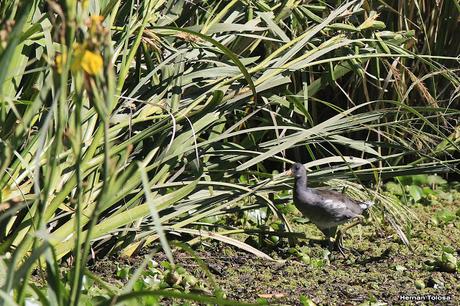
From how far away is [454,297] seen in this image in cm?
373

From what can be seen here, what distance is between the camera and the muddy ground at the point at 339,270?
3.70m

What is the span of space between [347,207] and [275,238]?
0.42 m

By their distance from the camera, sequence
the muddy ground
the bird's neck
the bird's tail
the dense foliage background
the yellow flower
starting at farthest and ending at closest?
the bird's neck, the bird's tail, the muddy ground, the dense foliage background, the yellow flower

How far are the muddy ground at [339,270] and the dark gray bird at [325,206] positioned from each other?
0.40 feet

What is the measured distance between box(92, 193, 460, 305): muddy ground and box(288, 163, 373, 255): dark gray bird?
12 cm

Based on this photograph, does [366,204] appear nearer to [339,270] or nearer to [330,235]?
[330,235]

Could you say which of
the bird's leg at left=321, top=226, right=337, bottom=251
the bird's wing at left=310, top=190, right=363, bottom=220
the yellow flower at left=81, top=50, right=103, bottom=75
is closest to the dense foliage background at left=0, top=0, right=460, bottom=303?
the bird's wing at left=310, top=190, right=363, bottom=220

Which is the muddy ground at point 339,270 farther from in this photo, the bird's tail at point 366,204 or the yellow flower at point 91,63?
the yellow flower at point 91,63

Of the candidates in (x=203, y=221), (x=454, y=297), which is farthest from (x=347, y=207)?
(x=454, y=297)

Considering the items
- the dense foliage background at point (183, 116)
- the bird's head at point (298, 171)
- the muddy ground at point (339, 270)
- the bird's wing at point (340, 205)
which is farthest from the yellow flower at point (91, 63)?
the bird's wing at point (340, 205)

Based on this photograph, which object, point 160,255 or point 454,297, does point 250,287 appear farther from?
point 454,297

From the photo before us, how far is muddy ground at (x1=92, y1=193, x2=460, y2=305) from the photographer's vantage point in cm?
370

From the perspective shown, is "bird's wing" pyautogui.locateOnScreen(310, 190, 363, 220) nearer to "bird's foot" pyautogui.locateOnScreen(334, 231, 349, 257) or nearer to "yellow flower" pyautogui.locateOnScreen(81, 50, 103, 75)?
"bird's foot" pyautogui.locateOnScreen(334, 231, 349, 257)

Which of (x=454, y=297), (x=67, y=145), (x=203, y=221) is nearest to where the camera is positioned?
(x=67, y=145)
